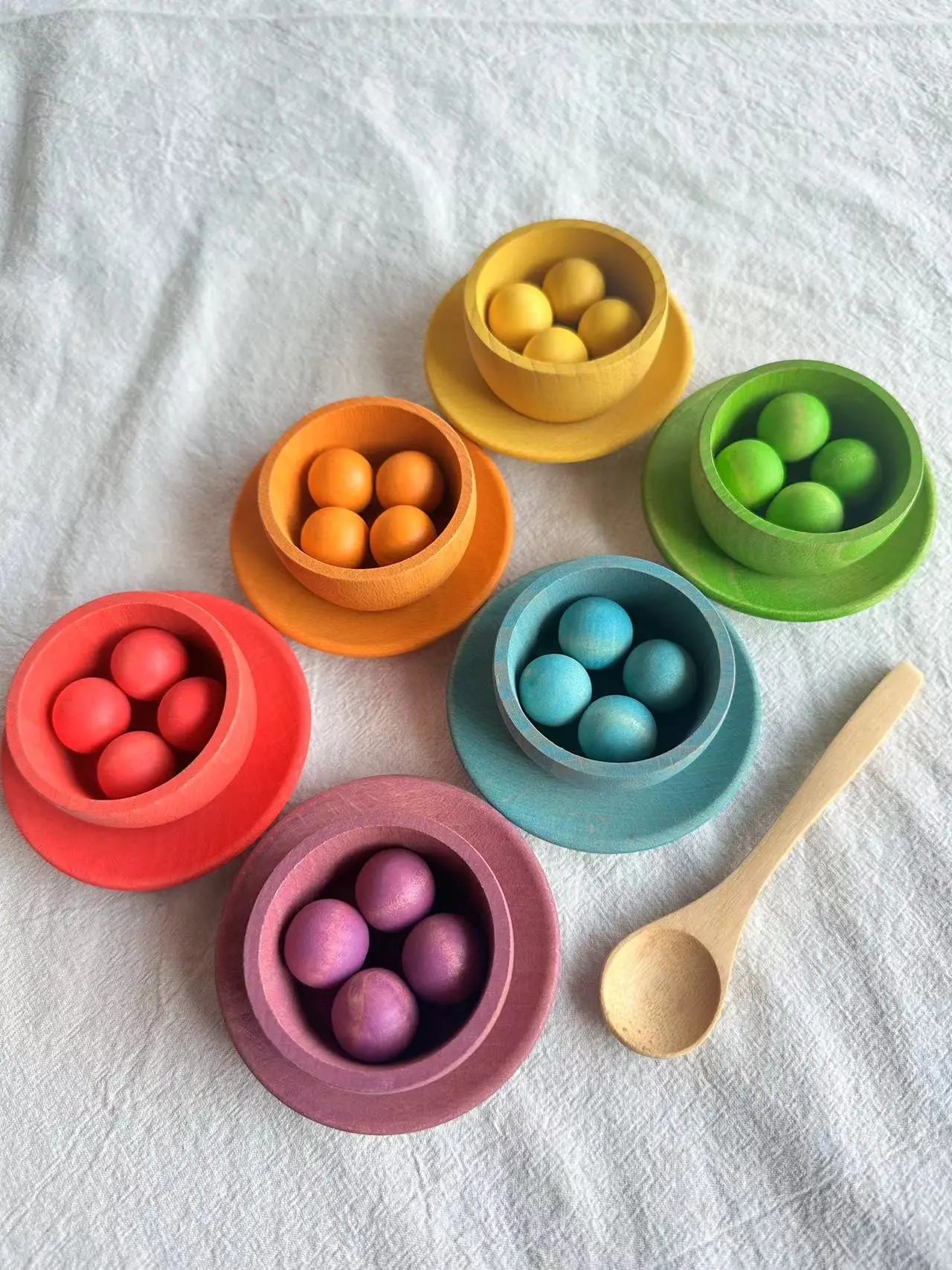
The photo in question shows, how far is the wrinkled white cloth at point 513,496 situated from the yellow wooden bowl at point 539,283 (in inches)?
3.5

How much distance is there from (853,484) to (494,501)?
11.0 inches

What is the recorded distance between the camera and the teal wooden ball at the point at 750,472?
2.54 feet

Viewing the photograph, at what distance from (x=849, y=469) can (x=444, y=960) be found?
47cm

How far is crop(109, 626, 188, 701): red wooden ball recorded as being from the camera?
0.72 meters

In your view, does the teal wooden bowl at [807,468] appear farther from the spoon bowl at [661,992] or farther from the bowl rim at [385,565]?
the spoon bowl at [661,992]

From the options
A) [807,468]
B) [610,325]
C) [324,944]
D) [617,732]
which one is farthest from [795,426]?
[324,944]

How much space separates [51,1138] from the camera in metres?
0.71

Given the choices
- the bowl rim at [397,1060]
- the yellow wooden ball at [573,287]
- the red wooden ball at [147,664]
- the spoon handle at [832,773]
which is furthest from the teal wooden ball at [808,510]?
the red wooden ball at [147,664]

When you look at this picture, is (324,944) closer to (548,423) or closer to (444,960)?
(444,960)

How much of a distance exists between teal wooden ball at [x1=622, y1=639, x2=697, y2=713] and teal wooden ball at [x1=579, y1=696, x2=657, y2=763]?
2cm

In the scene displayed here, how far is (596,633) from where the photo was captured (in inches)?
28.9

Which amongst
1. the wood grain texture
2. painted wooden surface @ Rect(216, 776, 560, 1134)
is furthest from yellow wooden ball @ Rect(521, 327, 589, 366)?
painted wooden surface @ Rect(216, 776, 560, 1134)

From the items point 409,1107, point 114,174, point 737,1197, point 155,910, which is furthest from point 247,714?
point 114,174

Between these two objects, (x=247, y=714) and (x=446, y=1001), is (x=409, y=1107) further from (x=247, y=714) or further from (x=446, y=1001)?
(x=247, y=714)
